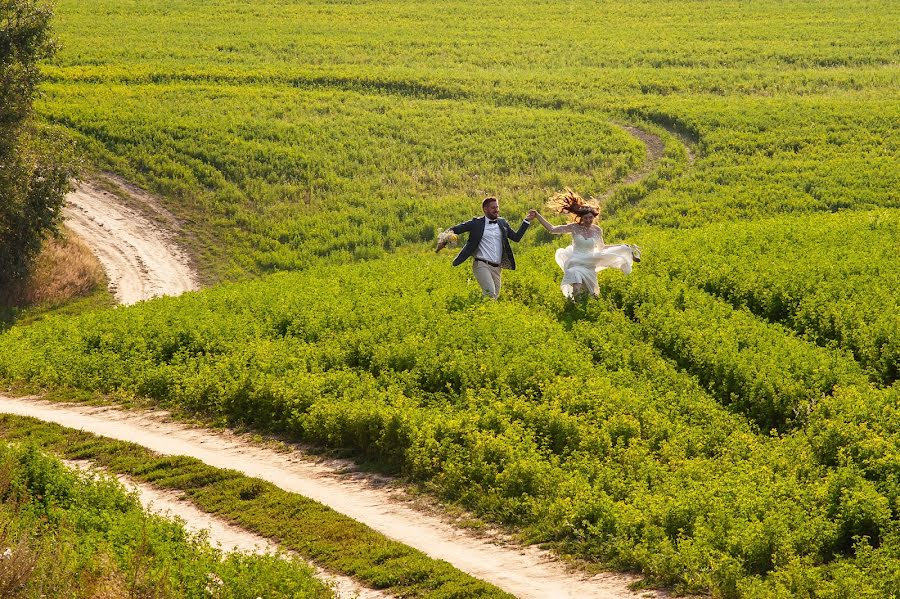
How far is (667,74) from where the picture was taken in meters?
62.6

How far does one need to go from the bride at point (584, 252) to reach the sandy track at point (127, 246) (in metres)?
18.7

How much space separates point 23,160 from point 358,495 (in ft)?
81.1

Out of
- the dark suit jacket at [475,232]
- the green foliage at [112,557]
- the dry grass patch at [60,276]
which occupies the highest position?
the dark suit jacket at [475,232]

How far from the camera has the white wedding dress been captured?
2162 centimetres

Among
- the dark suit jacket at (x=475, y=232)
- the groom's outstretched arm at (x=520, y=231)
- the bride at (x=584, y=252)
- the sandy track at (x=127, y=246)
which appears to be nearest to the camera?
the groom's outstretched arm at (x=520, y=231)

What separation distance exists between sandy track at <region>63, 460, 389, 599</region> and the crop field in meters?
2.45

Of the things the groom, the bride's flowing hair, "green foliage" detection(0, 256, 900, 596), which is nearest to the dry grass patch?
"green foliage" detection(0, 256, 900, 596)

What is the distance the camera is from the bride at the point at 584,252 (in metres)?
21.4

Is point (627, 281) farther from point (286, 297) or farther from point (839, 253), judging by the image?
point (286, 297)

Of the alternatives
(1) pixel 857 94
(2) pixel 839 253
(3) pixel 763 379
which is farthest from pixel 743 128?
(3) pixel 763 379

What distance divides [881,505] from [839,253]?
12.4 meters

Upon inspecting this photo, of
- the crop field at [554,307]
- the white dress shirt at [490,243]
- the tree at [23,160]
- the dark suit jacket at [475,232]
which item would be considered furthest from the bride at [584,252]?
the tree at [23,160]

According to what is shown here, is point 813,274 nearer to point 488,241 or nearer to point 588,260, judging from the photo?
point 588,260

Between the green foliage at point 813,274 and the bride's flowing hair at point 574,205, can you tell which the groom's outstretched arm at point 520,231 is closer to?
the bride's flowing hair at point 574,205
